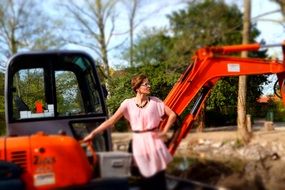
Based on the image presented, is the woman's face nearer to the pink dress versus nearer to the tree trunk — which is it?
the pink dress

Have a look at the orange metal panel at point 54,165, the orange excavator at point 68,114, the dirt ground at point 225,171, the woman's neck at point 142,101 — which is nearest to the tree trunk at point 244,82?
the dirt ground at point 225,171

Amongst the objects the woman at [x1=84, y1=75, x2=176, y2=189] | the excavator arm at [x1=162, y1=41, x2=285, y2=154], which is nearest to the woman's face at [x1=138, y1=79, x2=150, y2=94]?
the woman at [x1=84, y1=75, x2=176, y2=189]

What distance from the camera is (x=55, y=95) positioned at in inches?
325

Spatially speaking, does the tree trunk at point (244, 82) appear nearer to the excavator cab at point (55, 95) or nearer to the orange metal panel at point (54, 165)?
the excavator cab at point (55, 95)

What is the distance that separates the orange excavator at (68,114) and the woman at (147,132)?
0.20 m

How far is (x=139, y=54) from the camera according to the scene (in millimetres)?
28422

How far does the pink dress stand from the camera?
5.89 m

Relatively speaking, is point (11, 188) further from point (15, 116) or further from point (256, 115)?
point (256, 115)

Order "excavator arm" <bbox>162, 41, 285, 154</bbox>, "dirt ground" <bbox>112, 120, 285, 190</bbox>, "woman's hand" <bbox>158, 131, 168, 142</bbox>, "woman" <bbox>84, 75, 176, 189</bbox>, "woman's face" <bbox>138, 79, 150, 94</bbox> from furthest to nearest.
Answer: "excavator arm" <bbox>162, 41, 285, 154</bbox> → "dirt ground" <bbox>112, 120, 285, 190</bbox> → "woman's face" <bbox>138, 79, 150, 94</bbox> → "woman's hand" <bbox>158, 131, 168, 142</bbox> → "woman" <bbox>84, 75, 176, 189</bbox>

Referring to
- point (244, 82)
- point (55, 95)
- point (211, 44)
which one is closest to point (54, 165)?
point (55, 95)

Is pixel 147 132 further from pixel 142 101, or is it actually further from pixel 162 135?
pixel 142 101

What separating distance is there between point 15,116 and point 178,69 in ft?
44.9

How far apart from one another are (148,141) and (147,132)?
0.39 feet

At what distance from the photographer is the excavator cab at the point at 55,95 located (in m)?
7.14
